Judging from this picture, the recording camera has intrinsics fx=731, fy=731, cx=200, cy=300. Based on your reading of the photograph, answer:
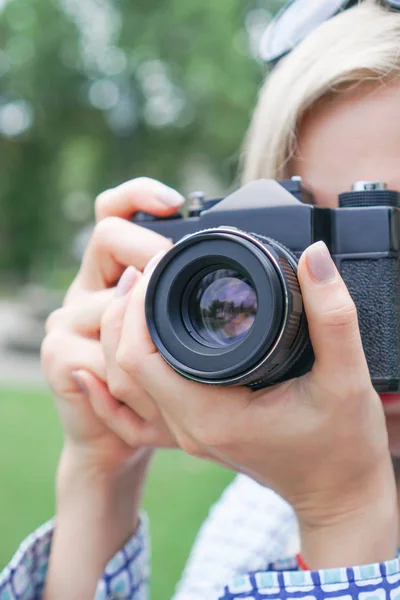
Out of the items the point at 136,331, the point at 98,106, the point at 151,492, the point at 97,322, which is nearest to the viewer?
the point at 136,331

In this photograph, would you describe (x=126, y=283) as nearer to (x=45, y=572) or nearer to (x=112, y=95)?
(x=45, y=572)

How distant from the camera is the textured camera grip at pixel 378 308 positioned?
2.62 ft

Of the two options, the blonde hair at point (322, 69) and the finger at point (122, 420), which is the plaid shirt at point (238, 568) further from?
the blonde hair at point (322, 69)

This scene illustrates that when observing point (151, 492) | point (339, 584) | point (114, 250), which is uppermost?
point (114, 250)

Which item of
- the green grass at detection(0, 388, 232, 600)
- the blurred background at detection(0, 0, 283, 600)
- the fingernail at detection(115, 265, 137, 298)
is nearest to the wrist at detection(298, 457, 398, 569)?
the fingernail at detection(115, 265, 137, 298)

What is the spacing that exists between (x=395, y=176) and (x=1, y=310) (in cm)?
1079

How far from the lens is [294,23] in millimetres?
1069

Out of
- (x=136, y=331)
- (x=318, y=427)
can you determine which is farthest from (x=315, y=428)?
(x=136, y=331)

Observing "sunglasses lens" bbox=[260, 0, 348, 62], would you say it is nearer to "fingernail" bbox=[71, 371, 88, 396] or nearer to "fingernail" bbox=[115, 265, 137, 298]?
"fingernail" bbox=[115, 265, 137, 298]

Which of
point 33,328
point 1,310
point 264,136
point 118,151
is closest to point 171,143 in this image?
point 118,151

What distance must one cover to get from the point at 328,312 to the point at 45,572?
601 mm

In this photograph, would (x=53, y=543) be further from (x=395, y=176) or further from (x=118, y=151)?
(x=118, y=151)

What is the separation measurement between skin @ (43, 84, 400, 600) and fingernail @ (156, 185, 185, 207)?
0.01 meters

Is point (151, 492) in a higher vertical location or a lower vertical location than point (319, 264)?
lower
